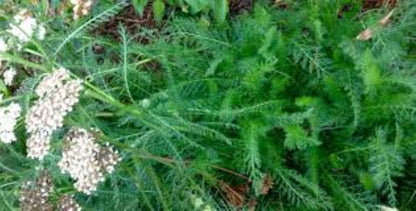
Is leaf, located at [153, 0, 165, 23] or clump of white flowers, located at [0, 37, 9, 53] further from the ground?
clump of white flowers, located at [0, 37, 9, 53]

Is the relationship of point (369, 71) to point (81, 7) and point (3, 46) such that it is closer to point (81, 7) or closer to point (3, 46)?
point (3, 46)

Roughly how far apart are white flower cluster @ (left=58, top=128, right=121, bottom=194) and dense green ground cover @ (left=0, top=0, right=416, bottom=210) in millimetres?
132

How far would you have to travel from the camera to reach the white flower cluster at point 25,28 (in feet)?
6.01

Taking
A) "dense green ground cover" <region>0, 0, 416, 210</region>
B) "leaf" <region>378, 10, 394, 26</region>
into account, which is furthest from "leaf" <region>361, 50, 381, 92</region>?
"leaf" <region>378, 10, 394, 26</region>

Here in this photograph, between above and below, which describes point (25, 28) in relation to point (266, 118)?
above

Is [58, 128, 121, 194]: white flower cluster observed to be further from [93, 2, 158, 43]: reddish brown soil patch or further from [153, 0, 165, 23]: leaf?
[93, 2, 158, 43]: reddish brown soil patch

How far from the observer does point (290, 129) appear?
1.90 meters

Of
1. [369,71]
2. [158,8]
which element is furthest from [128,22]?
[369,71]

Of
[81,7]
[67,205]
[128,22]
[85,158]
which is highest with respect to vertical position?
[81,7]

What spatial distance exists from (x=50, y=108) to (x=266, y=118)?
698 mm

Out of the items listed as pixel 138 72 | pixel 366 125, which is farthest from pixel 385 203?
pixel 138 72

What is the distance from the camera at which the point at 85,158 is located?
1578 mm

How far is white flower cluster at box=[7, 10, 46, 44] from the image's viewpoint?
183cm

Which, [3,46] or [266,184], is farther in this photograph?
[266,184]
